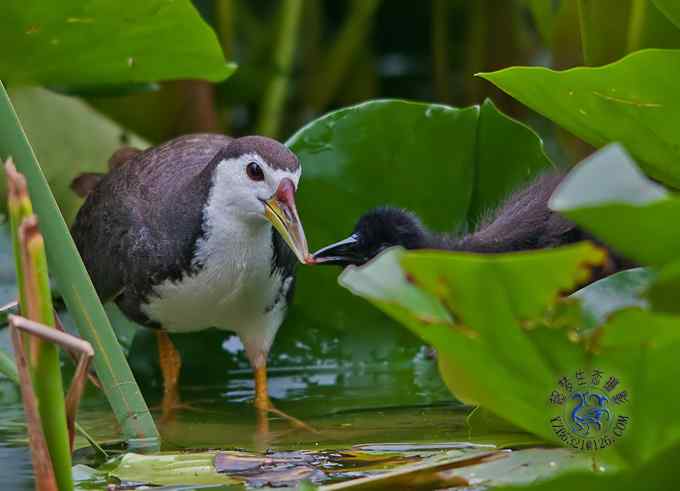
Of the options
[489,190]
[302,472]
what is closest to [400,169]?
[489,190]

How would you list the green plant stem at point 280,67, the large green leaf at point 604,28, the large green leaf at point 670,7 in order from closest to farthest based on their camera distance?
1. the large green leaf at point 670,7
2. the large green leaf at point 604,28
3. the green plant stem at point 280,67

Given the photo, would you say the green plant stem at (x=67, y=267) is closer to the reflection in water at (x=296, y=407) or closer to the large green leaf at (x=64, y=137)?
the reflection in water at (x=296, y=407)

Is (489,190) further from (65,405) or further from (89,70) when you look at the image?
(65,405)

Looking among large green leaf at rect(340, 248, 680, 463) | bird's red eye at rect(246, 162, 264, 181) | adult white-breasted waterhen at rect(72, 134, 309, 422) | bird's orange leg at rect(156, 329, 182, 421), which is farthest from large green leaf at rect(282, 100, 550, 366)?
large green leaf at rect(340, 248, 680, 463)

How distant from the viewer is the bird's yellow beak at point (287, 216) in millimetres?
2779

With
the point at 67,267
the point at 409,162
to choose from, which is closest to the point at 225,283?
the point at 409,162

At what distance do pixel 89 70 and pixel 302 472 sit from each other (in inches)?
57.3

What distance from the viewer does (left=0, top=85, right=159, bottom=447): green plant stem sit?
2117mm

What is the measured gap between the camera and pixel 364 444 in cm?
235

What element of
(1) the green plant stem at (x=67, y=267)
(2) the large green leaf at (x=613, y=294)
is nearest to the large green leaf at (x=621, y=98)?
(2) the large green leaf at (x=613, y=294)

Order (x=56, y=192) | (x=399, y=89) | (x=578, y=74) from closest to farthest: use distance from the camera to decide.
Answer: (x=578, y=74), (x=56, y=192), (x=399, y=89)

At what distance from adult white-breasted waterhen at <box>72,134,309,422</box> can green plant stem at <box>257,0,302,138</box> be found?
1.65 metres

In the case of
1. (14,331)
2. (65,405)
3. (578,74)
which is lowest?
(65,405)

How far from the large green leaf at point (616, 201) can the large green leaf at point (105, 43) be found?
5.14ft
